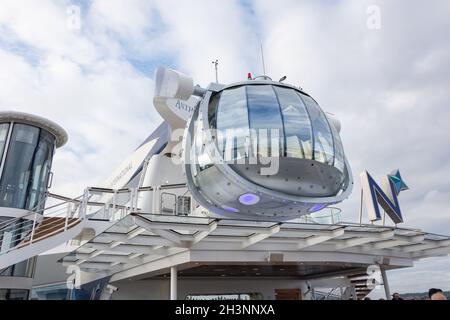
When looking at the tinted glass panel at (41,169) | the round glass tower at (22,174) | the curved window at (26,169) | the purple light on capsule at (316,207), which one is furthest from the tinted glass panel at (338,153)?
the tinted glass panel at (41,169)

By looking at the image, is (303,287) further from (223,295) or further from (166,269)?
(166,269)

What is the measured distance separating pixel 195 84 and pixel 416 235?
13.8 meters

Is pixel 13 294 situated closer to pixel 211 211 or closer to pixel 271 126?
pixel 211 211

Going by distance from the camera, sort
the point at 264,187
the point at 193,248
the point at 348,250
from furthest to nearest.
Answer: the point at 348,250 < the point at 193,248 < the point at 264,187

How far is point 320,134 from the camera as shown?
2.40 meters

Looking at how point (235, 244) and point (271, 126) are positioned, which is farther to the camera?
point (235, 244)

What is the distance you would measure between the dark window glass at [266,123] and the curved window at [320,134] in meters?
0.26

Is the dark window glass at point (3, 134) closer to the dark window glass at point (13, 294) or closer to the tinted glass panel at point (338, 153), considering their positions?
the dark window glass at point (13, 294)

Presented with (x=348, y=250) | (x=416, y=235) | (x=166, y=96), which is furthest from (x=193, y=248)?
(x=166, y=96)

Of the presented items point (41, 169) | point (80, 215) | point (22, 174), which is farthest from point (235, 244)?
point (22, 174)

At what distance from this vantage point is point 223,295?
19.0 metres

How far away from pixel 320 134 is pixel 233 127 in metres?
0.58
